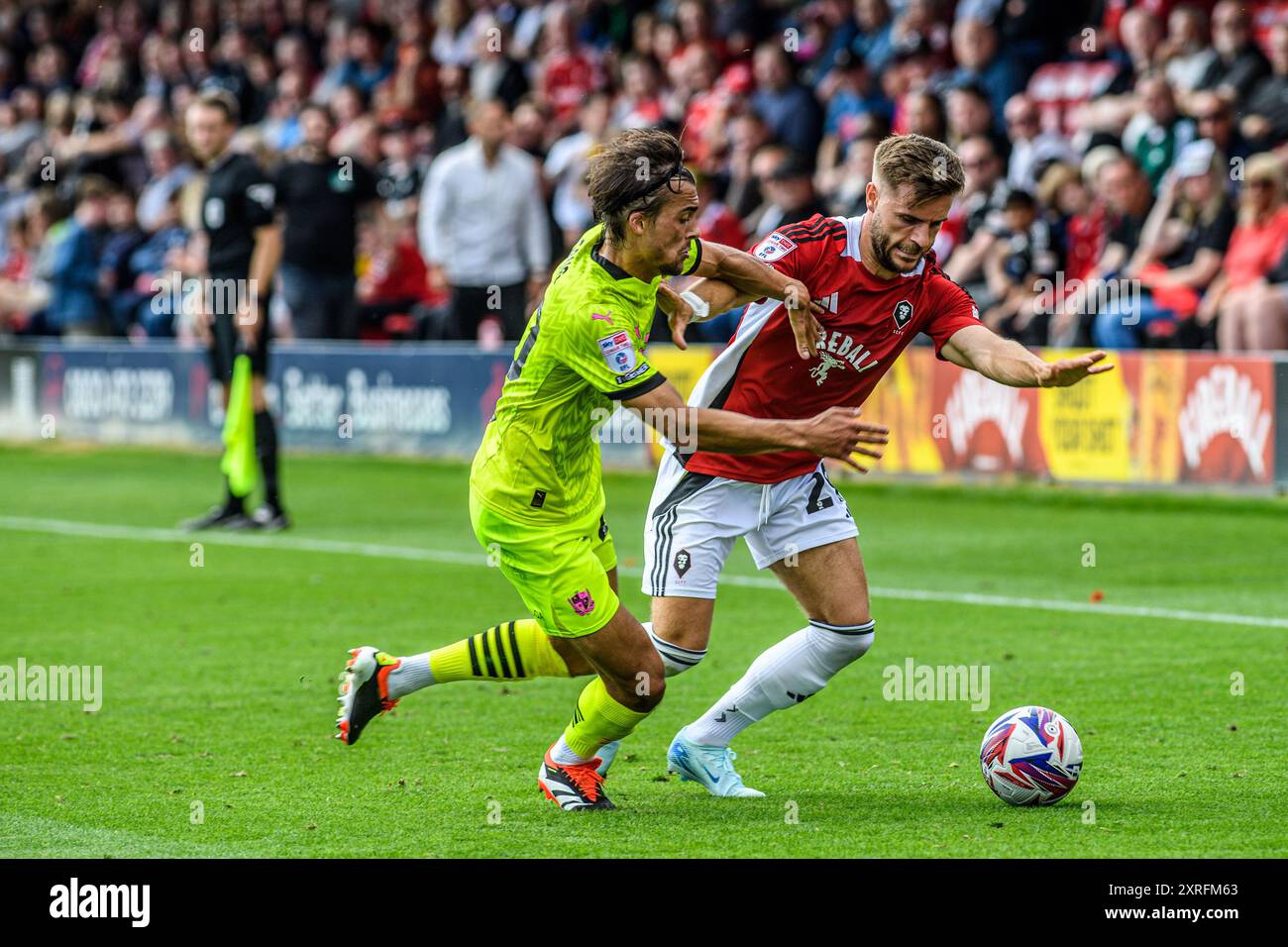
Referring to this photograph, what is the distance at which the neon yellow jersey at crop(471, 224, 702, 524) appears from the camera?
5516 millimetres

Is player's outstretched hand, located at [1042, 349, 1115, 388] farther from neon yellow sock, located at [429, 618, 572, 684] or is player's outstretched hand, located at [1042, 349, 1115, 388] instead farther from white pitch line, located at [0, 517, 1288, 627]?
white pitch line, located at [0, 517, 1288, 627]

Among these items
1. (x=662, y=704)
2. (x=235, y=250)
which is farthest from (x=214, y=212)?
(x=662, y=704)

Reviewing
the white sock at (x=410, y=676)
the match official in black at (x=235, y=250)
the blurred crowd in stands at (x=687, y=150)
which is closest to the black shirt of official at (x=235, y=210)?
the match official in black at (x=235, y=250)

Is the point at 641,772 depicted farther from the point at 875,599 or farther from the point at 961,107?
the point at 961,107

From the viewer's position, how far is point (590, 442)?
6.01m

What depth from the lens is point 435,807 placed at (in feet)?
19.8

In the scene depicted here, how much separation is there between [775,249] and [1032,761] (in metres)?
1.77

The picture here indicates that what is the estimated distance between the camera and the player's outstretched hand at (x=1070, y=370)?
5723mm

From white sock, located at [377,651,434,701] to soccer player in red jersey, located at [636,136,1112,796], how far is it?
2.39ft

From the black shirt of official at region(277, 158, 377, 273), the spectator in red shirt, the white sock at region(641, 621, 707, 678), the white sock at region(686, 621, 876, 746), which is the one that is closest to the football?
the white sock at region(686, 621, 876, 746)

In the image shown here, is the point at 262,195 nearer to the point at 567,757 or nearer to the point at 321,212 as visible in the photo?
the point at 321,212

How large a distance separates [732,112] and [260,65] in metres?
9.19

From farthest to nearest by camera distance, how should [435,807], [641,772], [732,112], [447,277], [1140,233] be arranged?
[732,112] → [447,277] → [1140,233] → [641,772] → [435,807]
